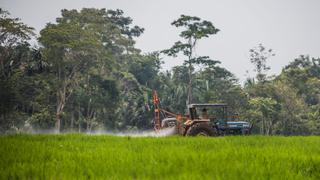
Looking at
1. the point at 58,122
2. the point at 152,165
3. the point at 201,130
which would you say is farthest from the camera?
the point at 58,122

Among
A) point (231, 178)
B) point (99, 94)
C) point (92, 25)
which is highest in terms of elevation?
point (92, 25)

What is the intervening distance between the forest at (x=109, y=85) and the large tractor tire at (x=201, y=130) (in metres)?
20.1

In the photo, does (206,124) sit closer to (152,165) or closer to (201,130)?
(201,130)

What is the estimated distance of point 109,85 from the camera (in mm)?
40406

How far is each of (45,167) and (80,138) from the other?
5.37 m

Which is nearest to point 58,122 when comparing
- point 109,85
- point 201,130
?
point 109,85

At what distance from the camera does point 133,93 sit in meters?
44.8

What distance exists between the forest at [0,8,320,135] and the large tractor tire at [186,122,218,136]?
2009 centimetres

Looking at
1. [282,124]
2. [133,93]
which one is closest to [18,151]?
[133,93]

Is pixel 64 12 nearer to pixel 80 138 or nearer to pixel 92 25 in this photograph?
pixel 92 25

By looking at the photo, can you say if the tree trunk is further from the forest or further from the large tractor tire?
the large tractor tire

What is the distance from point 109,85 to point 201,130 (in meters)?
24.9

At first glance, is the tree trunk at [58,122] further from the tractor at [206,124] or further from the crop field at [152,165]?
the crop field at [152,165]

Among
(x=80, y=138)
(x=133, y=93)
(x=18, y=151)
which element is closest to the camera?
(x=18, y=151)
